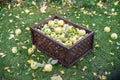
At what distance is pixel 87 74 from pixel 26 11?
2.48m

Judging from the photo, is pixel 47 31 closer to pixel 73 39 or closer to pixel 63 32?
pixel 63 32

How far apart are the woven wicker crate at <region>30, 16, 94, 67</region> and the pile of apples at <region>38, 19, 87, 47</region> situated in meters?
0.10

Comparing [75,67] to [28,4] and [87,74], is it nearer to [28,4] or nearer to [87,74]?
[87,74]

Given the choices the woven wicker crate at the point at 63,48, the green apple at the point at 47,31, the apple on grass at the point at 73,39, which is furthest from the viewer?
the green apple at the point at 47,31

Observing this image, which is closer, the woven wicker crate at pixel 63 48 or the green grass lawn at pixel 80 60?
the woven wicker crate at pixel 63 48

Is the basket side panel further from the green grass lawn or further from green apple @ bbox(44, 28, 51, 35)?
green apple @ bbox(44, 28, 51, 35)

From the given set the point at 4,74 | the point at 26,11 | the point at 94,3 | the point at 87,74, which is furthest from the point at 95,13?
the point at 4,74

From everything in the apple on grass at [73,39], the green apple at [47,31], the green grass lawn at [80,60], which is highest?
the green apple at [47,31]

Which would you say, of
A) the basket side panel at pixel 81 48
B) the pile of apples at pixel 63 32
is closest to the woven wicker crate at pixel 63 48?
the basket side panel at pixel 81 48

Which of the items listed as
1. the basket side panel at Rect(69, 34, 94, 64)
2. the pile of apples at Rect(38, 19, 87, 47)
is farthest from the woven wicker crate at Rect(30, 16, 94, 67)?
the pile of apples at Rect(38, 19, 87, 47)

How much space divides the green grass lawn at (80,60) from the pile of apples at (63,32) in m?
0.45

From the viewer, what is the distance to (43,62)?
4.79 m

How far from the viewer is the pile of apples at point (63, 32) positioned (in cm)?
469

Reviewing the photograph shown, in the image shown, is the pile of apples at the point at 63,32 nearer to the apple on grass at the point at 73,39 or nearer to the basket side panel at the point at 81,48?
the apple on grass at the point at 73,39
